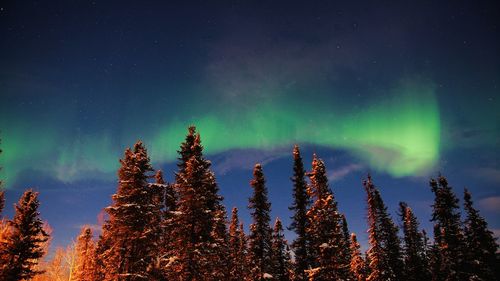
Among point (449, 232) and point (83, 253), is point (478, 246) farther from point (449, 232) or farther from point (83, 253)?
point (83, 253)

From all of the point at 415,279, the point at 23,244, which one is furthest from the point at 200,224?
the point at 415,279

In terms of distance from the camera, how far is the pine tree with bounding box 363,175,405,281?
149 ft

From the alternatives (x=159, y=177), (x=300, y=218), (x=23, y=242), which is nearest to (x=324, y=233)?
(x=300, y=218)

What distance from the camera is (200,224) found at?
27719 millimetres

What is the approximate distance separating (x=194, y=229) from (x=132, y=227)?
5.29 metres

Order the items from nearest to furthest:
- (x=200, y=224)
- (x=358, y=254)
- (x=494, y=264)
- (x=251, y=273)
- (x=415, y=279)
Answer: (x=200, y=224) → (x=251, y=273) → (x=494, y=264) → (x=415, y=279) → (x=358, y=254)

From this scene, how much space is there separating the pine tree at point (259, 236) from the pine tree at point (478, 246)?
86.0ft

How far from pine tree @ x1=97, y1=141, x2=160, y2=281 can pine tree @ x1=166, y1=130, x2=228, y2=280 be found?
8.20ft

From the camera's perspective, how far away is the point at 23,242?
33375 mm

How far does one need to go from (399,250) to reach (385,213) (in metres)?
6.86

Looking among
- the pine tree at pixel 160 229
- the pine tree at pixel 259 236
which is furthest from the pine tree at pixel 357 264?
the pine tree at pixel 160 229

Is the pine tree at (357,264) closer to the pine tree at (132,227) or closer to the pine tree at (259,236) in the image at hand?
the pine tree at (259,236)

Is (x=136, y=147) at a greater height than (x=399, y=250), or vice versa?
(x=136, y=147)

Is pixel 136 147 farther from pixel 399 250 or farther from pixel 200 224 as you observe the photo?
pixel 399 250
